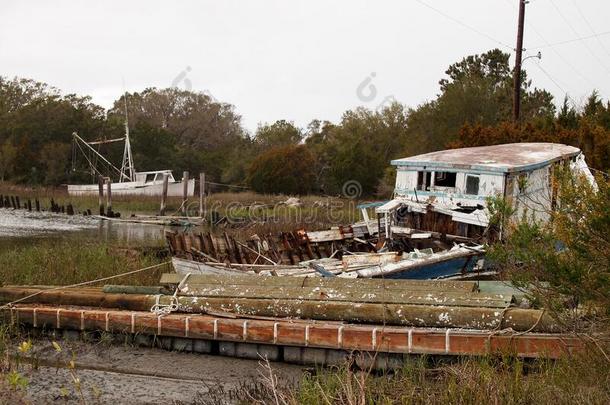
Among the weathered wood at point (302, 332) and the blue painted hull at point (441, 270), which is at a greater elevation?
the blue painted hull at point (441, 270)

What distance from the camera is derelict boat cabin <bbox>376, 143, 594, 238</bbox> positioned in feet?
52.7

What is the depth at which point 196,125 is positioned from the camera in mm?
76938

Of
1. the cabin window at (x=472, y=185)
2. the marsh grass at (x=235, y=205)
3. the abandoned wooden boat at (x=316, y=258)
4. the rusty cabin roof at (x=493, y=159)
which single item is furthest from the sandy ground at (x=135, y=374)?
the marsh grass at (x=235, y=205)

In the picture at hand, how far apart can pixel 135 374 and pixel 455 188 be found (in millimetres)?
9572

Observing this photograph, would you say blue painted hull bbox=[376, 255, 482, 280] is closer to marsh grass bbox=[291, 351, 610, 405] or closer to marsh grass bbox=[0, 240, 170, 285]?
marsh grass bbox=[0, 240, 170, 285]

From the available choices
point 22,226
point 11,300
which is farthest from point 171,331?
point 22,226

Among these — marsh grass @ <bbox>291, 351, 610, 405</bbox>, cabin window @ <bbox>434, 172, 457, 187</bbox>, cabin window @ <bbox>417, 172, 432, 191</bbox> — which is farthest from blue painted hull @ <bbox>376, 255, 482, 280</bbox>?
marsh grass @ <bbox>291, 351, 610, 405</bbox>

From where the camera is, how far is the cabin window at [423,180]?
17.3 m

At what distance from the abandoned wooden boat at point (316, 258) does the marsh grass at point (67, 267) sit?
79cm

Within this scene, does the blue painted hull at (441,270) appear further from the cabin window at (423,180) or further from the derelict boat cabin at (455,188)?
the cabin window at (423,180)

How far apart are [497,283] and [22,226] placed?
25.4 meters

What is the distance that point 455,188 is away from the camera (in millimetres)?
16828

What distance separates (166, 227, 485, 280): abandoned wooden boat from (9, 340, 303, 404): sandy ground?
11.1ft

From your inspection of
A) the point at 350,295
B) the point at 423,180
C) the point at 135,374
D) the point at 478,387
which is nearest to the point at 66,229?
the point at 423,180
